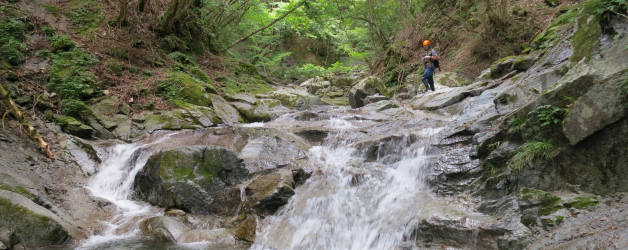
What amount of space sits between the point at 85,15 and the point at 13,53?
4108 millimetres

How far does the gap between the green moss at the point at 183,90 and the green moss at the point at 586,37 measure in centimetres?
886

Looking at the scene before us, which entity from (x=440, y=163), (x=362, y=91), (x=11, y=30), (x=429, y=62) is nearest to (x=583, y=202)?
(x=440, y=163)

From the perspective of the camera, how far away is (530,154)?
4.09 meters

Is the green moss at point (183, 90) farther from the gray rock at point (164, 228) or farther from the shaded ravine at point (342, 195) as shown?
the gray rock at point (164, 228)

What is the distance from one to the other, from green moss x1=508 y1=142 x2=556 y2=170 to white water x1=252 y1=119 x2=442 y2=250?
45.8 inches

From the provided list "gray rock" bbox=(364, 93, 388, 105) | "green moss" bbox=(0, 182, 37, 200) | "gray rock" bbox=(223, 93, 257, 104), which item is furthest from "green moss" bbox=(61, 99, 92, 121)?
"gray rock" bbox=(364, 93, 388, 105)

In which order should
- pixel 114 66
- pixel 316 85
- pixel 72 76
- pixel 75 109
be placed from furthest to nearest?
pixel 316 85 < pixel 114 66 < pixel 72 76 < pixel 75 109

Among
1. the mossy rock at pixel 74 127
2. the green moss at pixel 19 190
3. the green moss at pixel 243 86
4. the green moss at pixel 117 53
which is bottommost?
the green moss at pixel 19 190

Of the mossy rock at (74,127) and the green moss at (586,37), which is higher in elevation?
the green moss at (586,37)

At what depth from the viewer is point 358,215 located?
199 inches

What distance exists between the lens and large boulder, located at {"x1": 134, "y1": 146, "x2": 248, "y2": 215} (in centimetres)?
569

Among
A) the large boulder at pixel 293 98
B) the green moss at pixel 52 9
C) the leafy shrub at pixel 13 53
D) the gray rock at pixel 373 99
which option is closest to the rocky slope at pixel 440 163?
the leafy shrub at pixel 13 53

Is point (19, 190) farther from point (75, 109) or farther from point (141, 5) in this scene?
point (141, 5)

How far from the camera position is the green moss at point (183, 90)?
9758 millimetres
